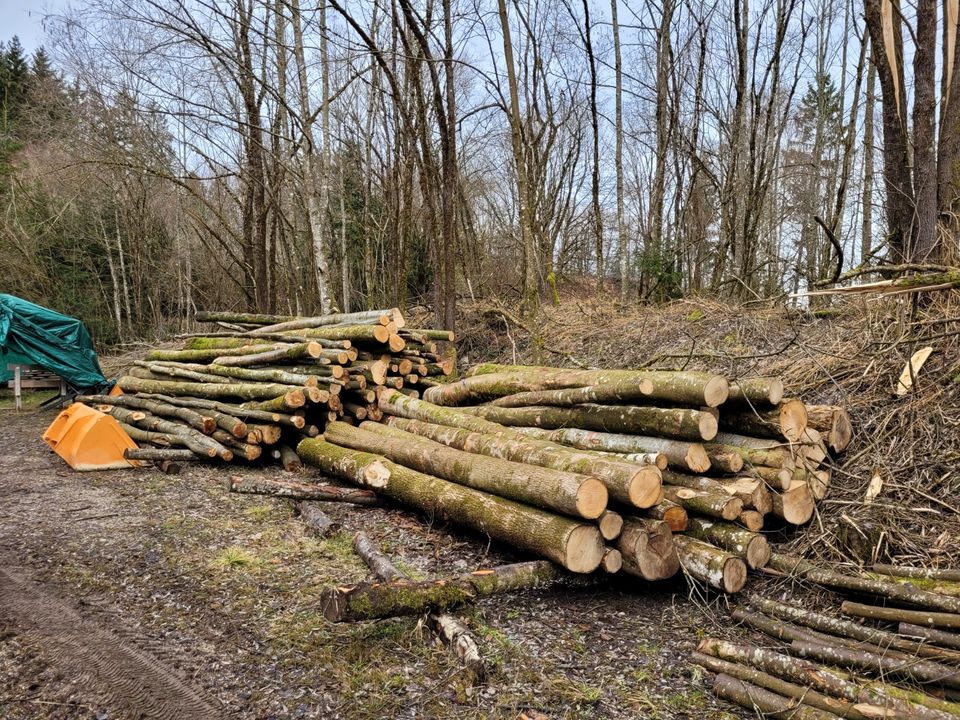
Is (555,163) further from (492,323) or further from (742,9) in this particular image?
(492,323)

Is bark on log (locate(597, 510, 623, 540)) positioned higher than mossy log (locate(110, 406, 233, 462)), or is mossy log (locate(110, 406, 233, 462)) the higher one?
mossy log (locate(110, 406, 233, 462))

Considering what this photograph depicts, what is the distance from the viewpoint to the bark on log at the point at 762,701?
277 cm

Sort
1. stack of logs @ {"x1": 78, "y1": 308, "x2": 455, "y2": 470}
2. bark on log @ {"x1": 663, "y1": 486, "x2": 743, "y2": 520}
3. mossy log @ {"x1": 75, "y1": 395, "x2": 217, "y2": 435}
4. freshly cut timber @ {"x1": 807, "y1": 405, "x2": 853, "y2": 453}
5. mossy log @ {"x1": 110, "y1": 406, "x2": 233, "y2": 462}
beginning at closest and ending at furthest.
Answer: bark on log @ {"x1": 663, "y1": 486, "x2": 743, "y2": 520} < freshly cut timber @ {"x1": 807, "y1": 405, "x2": 853, "y2": 453} < mossy log @ {"x1": 110, "y1": 406, "x2": 233, "y2": 462} < stack of logs @ {"x1": 78, "y1": 308, "x2": 455, "y2": 470} < mossy log @ {"x1": 75, "y1": 395, "x2": 217, "y2": 435}

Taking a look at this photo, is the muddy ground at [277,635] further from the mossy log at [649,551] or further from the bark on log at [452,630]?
the mossy log at [649,551]

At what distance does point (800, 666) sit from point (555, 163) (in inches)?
804

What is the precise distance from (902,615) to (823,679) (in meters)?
0.82

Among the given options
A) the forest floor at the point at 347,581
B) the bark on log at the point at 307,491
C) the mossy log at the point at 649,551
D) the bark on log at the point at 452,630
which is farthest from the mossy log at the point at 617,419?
the bark on log at the point at 452,630

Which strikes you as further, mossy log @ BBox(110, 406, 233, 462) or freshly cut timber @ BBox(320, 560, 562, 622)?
mossy log @ BBox(110, 406, 233, 462)

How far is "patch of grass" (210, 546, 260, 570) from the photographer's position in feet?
14.5

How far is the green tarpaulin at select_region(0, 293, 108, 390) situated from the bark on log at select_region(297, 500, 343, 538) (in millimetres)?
9075

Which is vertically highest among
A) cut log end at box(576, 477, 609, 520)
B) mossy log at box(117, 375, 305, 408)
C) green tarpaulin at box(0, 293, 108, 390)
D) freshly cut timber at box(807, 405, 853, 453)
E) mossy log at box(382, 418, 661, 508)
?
green tarpaulin at box(0, 293, 108, 390)

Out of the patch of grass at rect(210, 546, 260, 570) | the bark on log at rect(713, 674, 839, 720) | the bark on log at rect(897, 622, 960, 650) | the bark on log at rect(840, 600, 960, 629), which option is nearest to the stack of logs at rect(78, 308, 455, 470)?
the patch of grass at rect(210, 546, 260, 570)

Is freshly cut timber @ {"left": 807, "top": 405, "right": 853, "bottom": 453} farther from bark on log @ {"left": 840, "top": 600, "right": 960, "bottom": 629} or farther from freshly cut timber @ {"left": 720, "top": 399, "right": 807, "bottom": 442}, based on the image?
bark on log @ {"left": 840, "top": 600, "right": 960, "bottom": 629}

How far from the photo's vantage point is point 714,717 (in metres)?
2.92
